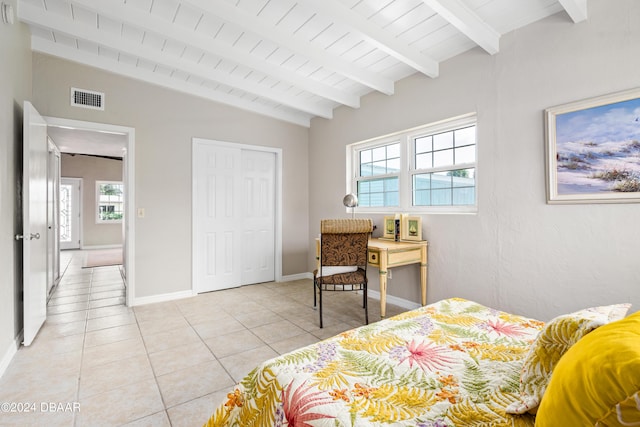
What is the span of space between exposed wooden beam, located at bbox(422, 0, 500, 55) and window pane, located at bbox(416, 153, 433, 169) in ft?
3.68

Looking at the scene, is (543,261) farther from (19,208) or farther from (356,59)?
(19,208)

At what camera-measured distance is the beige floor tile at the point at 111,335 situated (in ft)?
8.61

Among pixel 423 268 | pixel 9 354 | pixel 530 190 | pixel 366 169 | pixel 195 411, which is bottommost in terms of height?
pixel 195 411

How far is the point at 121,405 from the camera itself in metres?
1.76

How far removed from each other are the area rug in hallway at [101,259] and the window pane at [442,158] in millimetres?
6606

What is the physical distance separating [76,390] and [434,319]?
2253 millimetres

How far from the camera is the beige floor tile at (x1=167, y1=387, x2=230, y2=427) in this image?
5.35 feet

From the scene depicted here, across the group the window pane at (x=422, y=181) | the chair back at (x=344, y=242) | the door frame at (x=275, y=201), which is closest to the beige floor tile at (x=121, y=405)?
the chair back at (x=344, y=242)

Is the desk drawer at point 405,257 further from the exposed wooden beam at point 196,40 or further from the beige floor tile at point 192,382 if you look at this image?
the exposed wooden beam at point 196,40

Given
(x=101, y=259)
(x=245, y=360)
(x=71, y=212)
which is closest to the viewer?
(x=245, y=360)

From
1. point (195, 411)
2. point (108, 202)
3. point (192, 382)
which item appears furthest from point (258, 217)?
point (108, 202)

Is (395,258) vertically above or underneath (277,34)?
underneath

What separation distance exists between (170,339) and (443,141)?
132 inches

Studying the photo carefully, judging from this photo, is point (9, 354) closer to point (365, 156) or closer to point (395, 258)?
point (395, 258)
